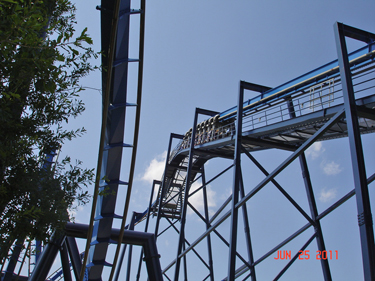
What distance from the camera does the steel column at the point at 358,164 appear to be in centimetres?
513

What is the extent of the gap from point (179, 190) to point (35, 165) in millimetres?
16151

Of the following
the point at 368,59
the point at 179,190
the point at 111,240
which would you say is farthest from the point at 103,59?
the point at 179,190

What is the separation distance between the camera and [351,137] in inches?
236

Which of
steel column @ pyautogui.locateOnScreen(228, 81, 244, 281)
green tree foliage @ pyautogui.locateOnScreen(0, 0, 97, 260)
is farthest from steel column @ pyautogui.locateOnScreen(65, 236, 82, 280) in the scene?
green tree foliage @ pyautogui.locateOnScreen(0, 0, 97, 260)

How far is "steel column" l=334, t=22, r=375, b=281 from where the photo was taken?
5129mm

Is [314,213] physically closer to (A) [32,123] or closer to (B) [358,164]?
(B) [358,164]

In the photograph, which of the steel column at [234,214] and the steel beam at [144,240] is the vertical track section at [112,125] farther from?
the steel column at [234,214]

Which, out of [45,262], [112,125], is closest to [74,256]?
[45,262]

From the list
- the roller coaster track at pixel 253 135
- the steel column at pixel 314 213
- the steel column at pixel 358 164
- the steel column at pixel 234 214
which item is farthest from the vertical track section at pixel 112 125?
the steel column at pixel 314 213

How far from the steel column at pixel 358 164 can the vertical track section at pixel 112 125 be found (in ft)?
12.7

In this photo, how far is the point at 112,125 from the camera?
24.5ft

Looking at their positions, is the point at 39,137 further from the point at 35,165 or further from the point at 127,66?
the point at 127,66

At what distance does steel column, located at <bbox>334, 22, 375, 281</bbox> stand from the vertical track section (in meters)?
3.88

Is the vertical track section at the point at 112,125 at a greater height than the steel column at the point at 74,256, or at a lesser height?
greater
